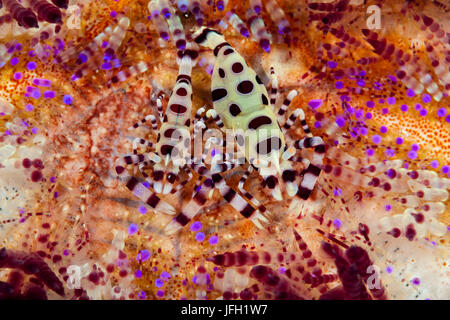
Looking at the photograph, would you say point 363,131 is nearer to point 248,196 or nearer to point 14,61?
point 248,196

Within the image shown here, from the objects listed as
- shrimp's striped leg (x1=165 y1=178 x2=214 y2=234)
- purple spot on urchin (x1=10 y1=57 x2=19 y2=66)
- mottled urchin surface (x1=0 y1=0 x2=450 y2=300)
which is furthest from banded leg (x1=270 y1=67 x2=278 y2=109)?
purple spot on urchin (x1=10 y1=57 x2=19 y2=66)

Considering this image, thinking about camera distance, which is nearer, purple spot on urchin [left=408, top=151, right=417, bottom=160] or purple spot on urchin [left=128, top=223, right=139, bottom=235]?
purple spot on urchin [left=128, top=223, right=139, bottom=235]

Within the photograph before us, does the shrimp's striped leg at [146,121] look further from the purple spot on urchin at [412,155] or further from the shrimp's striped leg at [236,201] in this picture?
the purple spot on urchin at [412,155]

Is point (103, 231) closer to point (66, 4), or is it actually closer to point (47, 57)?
point (47, 57)

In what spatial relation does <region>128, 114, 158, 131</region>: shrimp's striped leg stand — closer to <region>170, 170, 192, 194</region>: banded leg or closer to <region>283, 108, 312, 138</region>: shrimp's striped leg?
<region>170, 170, 192, 194</region>: banded leg

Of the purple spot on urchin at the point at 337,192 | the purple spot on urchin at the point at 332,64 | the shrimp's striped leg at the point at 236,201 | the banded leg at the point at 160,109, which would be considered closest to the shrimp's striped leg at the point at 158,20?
the banded leg at the point at 160,109

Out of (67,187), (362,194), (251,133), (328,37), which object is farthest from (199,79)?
(362,194)

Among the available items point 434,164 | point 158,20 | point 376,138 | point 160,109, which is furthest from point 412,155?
point 158,20
